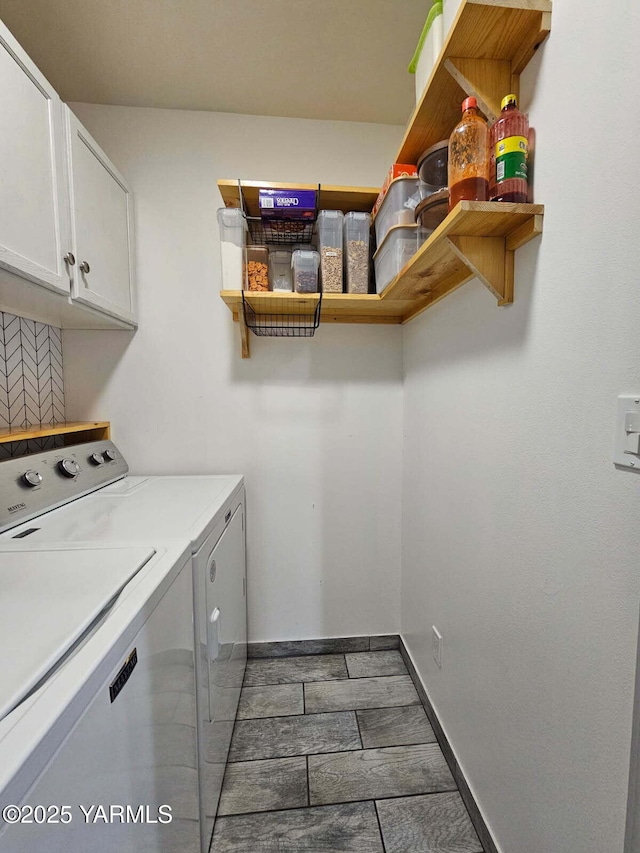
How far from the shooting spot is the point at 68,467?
4.24 ft

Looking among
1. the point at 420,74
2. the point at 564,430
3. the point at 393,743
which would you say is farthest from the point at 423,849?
the point at 420,74

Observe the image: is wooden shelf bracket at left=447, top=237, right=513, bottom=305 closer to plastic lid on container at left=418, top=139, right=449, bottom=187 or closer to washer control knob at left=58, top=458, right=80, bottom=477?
plastic lid on container at left=418, top=139, right=449, bottom=187

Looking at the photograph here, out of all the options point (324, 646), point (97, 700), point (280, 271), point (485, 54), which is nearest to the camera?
point (97, 700)

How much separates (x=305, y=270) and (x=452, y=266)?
603mm

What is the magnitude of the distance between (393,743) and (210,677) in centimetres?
83

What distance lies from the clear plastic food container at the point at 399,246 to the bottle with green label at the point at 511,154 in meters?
0.34

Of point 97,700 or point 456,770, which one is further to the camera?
point 456,770

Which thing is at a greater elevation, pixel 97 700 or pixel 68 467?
pixel 68 467

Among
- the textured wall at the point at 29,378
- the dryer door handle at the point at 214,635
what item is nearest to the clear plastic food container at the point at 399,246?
the dryer door handle at the point at 214,635

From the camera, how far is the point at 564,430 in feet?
2.48

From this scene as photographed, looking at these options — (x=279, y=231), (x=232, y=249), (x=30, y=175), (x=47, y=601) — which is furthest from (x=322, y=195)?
(x=47, y=601)

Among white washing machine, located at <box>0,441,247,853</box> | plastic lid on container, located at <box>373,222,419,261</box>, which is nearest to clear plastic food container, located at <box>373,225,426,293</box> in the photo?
plastic lid on container, located at <box>373,222,419,261</box>

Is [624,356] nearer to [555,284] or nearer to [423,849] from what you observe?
[555,284]

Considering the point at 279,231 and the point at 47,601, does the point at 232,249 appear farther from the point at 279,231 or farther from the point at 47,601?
the point at 47,601
